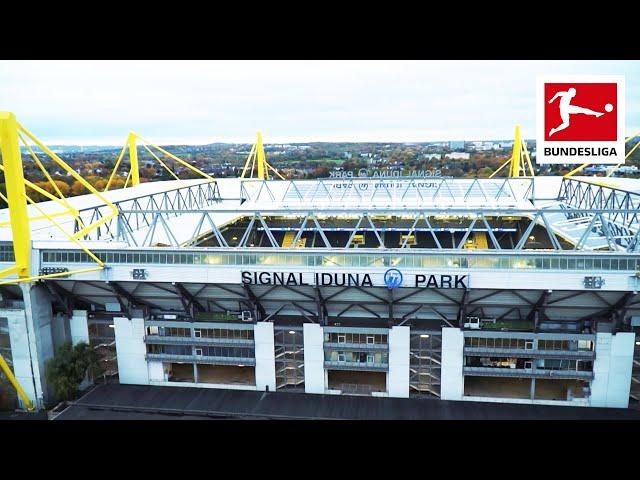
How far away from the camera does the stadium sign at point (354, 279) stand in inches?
1304

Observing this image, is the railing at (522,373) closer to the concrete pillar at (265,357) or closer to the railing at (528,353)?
the railing at (528,353)

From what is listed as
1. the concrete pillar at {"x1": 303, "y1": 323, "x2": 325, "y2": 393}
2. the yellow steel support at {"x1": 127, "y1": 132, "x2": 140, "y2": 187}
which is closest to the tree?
the concrete pillar at {"x1": 303, "y1": 323, "x2": 325, "y2": 393}

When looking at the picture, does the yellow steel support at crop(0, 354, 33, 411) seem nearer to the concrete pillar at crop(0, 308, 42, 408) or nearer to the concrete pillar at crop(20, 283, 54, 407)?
the concrete pillar at crop(0, 308, 42, 408)

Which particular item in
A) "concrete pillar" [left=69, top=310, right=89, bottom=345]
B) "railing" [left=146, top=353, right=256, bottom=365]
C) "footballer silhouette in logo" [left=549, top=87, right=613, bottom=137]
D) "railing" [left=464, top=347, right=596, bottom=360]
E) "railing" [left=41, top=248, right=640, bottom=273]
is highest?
"footballer silhouette in logo" [left=549, top=87, right=613, bottom=137]

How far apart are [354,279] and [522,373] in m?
14.6

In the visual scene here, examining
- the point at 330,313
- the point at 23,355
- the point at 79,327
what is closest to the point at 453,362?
the point at 330,313

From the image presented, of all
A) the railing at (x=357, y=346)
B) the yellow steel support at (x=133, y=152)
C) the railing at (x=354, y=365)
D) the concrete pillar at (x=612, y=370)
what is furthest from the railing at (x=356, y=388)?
the yellow steel support at (x=133, y=152)

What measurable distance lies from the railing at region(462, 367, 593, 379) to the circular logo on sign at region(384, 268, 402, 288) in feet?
29.5

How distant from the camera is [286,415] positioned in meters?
33.8

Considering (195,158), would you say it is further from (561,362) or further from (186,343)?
(561,362)

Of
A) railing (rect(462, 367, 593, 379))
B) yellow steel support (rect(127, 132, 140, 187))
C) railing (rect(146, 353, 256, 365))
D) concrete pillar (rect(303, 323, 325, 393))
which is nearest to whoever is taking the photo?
railing (rect(462, 367, 593, 379))

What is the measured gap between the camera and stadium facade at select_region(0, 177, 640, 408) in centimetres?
3331

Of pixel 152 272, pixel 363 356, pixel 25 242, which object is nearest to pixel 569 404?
pixel 363 356

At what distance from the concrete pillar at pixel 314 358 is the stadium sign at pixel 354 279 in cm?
444
